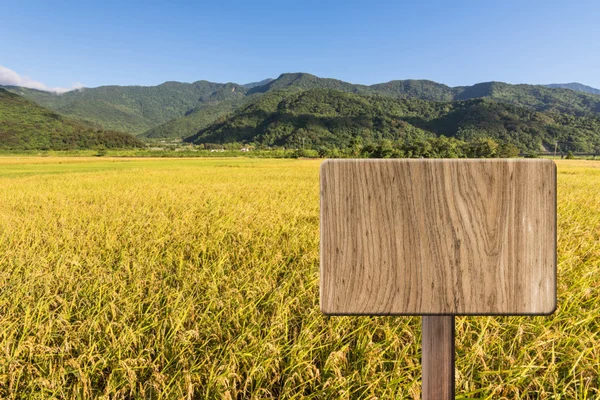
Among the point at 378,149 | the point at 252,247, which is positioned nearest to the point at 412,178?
the point at 252,247

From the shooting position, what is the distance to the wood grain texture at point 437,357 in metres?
0.91

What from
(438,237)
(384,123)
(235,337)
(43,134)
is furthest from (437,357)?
(384,123)

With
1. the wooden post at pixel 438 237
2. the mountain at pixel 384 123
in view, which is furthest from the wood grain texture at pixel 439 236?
the mountain at pixel 384 123

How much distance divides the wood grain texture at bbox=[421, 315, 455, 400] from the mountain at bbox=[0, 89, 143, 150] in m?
124

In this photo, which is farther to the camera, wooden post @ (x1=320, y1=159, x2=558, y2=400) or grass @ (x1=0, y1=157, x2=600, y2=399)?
grass @ (x1=0, y1=157, x2=600, y2=399)

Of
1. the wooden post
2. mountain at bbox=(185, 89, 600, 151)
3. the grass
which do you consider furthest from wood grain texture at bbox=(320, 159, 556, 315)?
mountain at bbox=(185, 89, 600, 151)

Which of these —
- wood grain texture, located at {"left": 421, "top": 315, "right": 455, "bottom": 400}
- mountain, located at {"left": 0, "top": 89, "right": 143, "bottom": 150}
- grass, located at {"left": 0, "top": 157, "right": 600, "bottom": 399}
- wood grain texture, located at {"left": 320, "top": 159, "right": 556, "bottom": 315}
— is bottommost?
grass, located at {"left": 0, "top": 157, "right": 600, "bottom": 399}

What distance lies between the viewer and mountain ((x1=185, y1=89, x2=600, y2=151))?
117 m

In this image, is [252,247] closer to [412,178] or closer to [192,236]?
[192,236]

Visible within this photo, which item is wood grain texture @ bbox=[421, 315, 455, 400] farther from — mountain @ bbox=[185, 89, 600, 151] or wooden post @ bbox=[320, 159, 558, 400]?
mountain @ bbox=[185, 89, 600, 151]

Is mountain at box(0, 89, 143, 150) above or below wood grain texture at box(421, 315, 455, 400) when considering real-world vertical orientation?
above

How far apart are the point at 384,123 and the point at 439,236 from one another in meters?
150

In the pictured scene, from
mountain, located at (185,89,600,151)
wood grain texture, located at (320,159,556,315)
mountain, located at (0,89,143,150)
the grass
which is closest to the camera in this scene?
wood grain texture, located at (320,159,556,315)

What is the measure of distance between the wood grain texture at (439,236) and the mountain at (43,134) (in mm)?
123351
